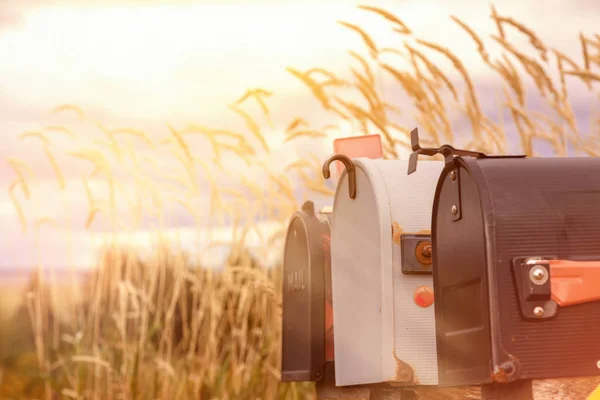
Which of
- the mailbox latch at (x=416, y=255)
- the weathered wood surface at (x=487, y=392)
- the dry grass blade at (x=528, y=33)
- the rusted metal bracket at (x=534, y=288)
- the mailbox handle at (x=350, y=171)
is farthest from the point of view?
the dry grass blade at (x=528, y=33)

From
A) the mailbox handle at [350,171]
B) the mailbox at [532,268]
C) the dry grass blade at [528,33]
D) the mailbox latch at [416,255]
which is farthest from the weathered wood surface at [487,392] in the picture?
the dry grass blade at [528,33]

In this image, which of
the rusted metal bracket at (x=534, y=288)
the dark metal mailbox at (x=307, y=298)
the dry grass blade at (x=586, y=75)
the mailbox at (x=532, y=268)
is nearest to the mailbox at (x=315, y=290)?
the dark metal mailbox at (x=307, y=298)

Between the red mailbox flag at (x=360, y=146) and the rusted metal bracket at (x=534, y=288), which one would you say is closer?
the rusted metal bracket at (x=534, y=288)

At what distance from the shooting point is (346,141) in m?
3.72

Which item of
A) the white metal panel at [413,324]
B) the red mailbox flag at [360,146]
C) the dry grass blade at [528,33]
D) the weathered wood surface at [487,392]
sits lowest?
the weathered wood surface at [487,392]

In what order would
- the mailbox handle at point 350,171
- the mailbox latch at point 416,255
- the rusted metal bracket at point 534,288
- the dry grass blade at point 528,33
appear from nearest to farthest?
1. the rusted metal bracket at point 534,288
2. the mailbox latch at point 416,255
3. the mailbox handle at point 350,171
4. the dry grass blade at point 528,33

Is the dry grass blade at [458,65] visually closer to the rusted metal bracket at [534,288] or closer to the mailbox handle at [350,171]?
the mailbox handle at [350,171]

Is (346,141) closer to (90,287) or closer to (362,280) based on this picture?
(362,280)

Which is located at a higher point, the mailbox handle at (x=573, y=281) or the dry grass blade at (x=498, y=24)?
the dry grass blade at (x=498, y=24)

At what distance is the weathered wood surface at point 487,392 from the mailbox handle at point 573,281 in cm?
26

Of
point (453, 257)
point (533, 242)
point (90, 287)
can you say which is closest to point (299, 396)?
point (90, 287)

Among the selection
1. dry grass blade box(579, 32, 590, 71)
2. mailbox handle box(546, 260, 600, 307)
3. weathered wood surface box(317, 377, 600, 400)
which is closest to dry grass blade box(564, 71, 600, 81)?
dry grass blade box(579, 32, 590, 71)

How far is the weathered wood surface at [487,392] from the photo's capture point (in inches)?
92.2

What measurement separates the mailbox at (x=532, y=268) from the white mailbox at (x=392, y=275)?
1.97 ft
